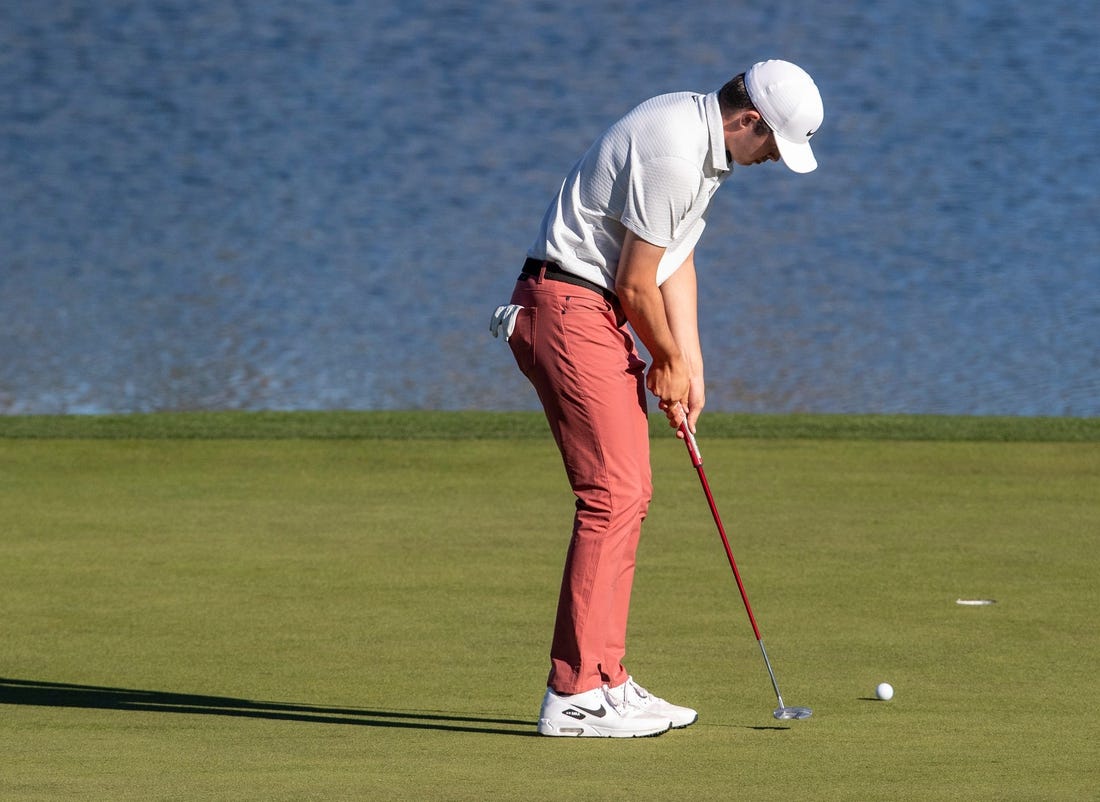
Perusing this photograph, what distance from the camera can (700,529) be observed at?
6.58 m

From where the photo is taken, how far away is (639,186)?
3592mm

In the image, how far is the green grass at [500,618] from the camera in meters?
3.31

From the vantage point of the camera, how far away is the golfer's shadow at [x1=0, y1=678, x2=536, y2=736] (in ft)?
12.3

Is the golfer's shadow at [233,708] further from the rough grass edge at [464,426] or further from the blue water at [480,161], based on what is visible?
the blue water at [480,161]

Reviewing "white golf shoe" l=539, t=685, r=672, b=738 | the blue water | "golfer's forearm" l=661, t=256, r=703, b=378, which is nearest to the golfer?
"white golf shoe" l=539, t=685, r=672, b=738

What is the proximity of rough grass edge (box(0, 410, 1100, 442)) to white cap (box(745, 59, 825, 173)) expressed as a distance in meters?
5.50

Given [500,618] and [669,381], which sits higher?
[669,381]

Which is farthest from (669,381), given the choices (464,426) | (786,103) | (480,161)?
(480,161)

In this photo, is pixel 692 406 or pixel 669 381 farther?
pixel 692 406

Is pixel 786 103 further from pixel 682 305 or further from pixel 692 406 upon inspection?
pixel 692 406

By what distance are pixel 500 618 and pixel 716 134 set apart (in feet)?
5.87

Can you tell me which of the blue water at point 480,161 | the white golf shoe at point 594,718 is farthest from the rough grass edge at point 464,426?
the blue water at point 480,161

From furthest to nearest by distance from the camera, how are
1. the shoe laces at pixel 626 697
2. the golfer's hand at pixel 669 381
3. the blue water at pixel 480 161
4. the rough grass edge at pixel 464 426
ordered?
the blue water at pixel 480 161 → the rough grass edge at pixel 464 426 → the golfer's hand at pixel 669 381 → the shoe laces at pixel 626 697

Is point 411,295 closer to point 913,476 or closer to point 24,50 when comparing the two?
point 24,50
